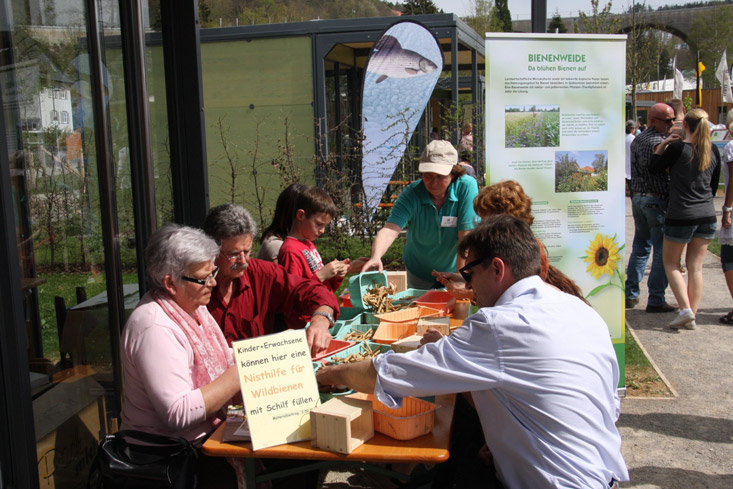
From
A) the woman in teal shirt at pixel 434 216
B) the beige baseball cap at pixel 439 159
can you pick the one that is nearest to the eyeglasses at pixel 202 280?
the woman in teal shirt at pixel 434 216

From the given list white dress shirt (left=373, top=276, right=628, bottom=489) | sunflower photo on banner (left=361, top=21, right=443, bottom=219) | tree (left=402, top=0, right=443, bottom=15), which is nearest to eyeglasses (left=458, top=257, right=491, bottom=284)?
white dress shirt (left=373, top=276, right=628, bottom=489)

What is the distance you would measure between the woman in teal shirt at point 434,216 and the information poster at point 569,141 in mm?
274

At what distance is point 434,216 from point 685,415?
6.69 ft

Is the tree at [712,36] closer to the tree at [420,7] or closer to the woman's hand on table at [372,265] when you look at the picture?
the tree at [420,7]

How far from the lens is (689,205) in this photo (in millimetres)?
5660

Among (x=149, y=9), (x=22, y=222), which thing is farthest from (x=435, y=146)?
(x=22, y=222)

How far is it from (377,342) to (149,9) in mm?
2206

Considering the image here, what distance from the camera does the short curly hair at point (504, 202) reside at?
3135mm

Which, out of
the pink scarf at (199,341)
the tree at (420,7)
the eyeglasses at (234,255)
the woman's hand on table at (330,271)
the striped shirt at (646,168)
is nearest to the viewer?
the pink scarf at (199,341)

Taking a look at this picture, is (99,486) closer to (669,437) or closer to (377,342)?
(377,342)

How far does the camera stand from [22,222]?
248cm

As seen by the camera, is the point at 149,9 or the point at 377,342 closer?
the point at 377,342

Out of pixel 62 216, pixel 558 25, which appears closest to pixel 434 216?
pixel 62 216

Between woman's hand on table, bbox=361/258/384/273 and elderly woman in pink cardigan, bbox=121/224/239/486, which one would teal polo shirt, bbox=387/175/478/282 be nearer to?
woman's hand on table, bbox=361/258/384/273
